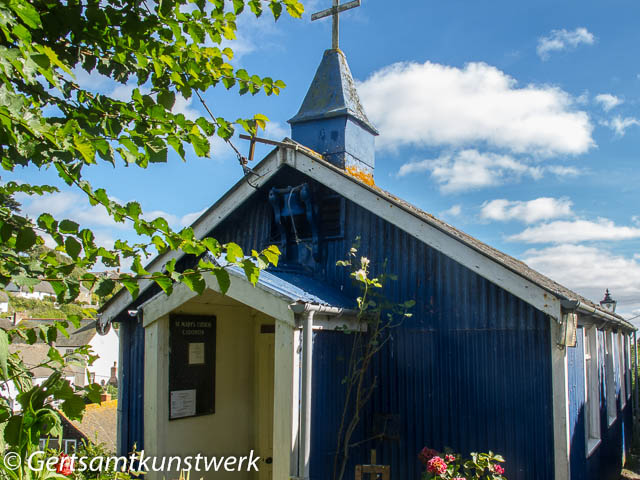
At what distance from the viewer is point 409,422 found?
6.14m

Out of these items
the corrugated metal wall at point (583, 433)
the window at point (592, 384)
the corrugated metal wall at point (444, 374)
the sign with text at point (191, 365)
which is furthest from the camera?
the window at point (592, 384)

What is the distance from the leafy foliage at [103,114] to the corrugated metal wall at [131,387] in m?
4.55

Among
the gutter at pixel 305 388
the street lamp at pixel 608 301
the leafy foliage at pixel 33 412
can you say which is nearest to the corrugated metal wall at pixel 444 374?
the gutter at pixel 305 388

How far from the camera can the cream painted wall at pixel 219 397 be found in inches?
236

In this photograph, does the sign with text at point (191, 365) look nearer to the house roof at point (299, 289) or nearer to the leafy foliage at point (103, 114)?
the house roof at point (299, 289)

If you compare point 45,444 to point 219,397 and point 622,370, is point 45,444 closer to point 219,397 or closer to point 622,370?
point 219,397

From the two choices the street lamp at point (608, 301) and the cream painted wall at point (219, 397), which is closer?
the cream painted wall at point (219, 397)

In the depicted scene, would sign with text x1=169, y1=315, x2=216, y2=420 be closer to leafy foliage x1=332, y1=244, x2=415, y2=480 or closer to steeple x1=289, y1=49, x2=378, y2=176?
leafy foliage x1=332, y1=244, x2=415, y2=480

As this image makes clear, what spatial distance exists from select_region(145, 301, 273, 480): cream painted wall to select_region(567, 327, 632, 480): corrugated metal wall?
3.88m

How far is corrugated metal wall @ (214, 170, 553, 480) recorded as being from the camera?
18.0 ft

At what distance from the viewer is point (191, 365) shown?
650cm

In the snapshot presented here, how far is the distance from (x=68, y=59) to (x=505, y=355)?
15.7 ft

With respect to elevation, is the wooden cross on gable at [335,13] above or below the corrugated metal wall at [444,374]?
above

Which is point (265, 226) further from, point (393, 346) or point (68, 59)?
point (68, 59)
